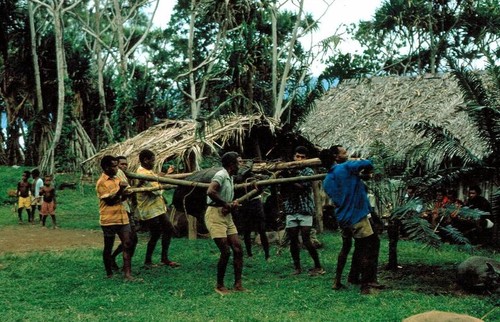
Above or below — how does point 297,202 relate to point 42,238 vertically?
above

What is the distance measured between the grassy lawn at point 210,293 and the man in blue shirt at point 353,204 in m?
0.45

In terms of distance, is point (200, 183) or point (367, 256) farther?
point (200, 183)

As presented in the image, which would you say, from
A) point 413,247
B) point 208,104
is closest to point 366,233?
point 413,247

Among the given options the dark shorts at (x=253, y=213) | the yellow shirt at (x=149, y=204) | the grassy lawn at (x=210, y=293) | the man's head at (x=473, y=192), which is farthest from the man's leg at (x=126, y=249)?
the man's head at (x=473, y=192)

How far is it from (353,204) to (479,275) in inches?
71.2

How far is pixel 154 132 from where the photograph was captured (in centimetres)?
1499

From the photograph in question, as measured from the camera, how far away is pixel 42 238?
560 inches

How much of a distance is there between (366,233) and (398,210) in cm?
78

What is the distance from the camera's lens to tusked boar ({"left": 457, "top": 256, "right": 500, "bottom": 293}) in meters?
7.80

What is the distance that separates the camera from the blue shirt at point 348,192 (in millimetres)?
7598

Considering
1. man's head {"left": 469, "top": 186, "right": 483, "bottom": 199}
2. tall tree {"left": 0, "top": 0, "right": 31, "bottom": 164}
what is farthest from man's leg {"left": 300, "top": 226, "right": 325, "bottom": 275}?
tall tree {"left": 0, "top": 0, "right": 31, "bottom": 164}

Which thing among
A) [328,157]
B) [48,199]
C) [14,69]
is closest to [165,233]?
[328,157]

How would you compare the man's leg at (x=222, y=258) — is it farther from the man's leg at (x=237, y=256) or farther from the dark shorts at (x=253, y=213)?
the dark shorts at (x=253, y=213)

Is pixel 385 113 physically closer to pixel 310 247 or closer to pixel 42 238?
pixel 310 247
